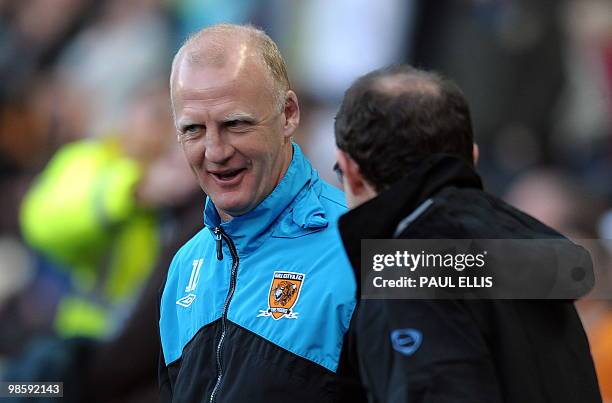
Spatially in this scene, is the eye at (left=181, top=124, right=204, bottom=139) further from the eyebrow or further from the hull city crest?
the hull city crest

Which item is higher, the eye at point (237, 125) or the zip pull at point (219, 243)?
the eye at point (237, 125)

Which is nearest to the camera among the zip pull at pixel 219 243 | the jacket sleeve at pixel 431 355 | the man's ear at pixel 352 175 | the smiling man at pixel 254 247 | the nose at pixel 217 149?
the jacket sleeve at pixel 431 355

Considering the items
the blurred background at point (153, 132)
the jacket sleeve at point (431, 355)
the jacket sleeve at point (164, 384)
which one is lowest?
the jacket sleeve at point (431, 355)

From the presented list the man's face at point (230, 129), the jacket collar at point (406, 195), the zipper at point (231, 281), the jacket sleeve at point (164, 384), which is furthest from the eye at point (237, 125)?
the jacket sleeve at point (164, 384)

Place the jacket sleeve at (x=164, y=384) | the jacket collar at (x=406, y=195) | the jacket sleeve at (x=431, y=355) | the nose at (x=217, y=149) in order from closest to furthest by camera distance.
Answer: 1. the jacket sleeve at (x=431, y=355)
2. the jacket collar at (x=406, y=195)
3. the nose at (x=217, y=149)
4. the jacket sleeve at (x=164, y=384)

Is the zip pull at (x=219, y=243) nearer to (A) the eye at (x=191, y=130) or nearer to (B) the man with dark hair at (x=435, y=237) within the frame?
(A) the eye at (x=191, y=130)

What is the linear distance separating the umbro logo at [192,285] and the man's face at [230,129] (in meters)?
0.21

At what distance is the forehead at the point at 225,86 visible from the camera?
2.88m

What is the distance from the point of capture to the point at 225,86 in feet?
9.45

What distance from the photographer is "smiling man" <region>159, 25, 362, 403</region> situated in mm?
2762

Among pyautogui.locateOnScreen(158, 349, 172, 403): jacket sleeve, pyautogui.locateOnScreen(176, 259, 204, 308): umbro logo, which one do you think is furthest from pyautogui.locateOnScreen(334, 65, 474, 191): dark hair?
pyautogui.locateOnScreen(158, 349, 172, 403): jacket sleeve

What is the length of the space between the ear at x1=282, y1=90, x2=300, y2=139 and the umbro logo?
39 centimetres

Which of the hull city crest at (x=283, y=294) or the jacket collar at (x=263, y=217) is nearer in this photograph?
the hull city crest at (x=283, y=294)

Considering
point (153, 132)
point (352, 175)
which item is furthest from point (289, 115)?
point (153, 132)
